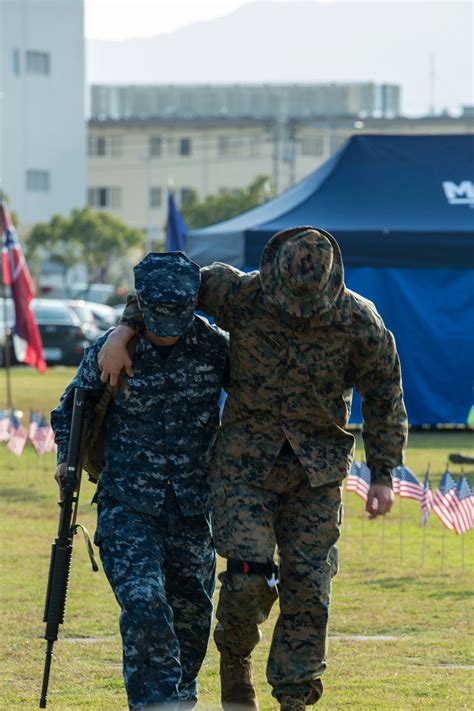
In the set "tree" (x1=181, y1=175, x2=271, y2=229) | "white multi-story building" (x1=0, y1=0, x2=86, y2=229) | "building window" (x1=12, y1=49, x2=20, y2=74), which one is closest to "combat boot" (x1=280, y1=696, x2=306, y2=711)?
"tree" (x1=181, y1=175, x2=271, y2=229)

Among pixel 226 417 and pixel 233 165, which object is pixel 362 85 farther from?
pixel 226 417

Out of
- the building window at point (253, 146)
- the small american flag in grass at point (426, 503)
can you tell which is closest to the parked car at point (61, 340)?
the small american flag in grass at point (426, 503)

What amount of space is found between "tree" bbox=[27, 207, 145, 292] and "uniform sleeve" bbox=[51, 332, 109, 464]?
56120mm

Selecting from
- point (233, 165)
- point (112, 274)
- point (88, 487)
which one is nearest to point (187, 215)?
point (112, 274)

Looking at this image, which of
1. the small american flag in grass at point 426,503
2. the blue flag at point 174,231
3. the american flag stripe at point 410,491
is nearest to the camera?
the small american flag in grass at point 426,503

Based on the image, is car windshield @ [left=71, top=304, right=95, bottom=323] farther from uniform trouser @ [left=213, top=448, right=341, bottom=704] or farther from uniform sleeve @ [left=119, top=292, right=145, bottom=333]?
uniform trouser @ [left=213, top=448, right=341, bottom=704]

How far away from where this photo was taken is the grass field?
6.87m

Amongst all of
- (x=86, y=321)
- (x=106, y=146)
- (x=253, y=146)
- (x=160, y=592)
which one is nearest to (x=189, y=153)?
(x=253, y=146)

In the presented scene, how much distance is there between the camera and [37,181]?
78500 mm

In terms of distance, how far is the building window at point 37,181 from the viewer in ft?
255

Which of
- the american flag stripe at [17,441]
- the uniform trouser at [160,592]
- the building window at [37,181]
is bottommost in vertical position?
the building window at [37,181]

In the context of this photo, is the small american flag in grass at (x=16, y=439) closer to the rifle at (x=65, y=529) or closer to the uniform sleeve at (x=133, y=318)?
the rifle at (x=65, y=529)

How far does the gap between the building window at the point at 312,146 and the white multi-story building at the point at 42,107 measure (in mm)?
13672

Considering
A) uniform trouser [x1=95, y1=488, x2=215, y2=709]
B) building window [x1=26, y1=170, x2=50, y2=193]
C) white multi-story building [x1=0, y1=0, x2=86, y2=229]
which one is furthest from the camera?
building window [x1=26, y1=170, x2=50, y2=193]
